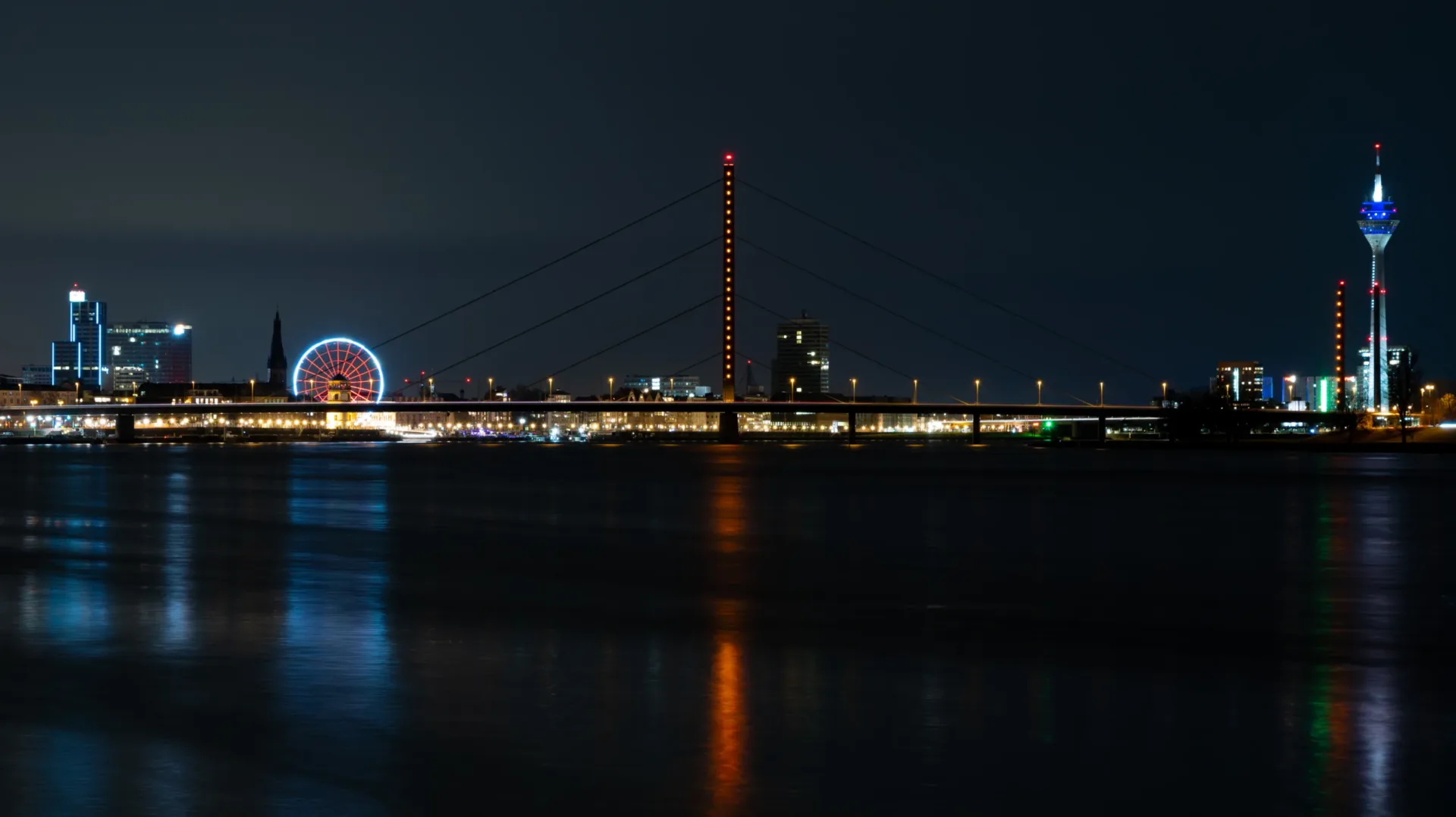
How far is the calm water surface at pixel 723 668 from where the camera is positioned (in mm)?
6438

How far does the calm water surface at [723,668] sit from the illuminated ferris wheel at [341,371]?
7731cm

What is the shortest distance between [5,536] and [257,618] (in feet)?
34.7

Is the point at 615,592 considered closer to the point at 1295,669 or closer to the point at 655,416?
the point at 1295,669

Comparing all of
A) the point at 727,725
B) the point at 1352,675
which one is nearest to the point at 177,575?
the point at 727,725

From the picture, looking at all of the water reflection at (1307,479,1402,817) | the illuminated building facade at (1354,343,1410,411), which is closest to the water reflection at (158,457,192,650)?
the water reflection at (1307,479,1402,817)

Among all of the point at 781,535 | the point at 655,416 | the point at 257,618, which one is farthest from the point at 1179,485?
the point at 655,416

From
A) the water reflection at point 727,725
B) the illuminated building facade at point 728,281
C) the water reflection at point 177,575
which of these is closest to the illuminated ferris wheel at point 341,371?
the illuminated building facade at point 728,281

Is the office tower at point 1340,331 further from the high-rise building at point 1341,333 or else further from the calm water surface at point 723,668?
the calm water surface at point 723,668

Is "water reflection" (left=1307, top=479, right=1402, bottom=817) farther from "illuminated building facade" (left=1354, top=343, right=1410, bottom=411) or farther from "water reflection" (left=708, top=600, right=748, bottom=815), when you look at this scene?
"illuminated building facade" (left=1354, top=343, right=1410, bottom=411)

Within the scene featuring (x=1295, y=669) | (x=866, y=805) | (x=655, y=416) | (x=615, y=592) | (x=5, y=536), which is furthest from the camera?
(x=655, y=416)

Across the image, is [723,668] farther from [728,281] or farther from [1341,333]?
[1341,333]

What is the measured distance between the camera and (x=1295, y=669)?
958 cm

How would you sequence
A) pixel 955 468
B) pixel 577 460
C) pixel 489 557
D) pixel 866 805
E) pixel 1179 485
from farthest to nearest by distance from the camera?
pixel 577 460 < pixel 955 468 < pixel 1179 485 < pixel 489 557 < pixel 866 805

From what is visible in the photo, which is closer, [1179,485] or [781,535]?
[781,535]
